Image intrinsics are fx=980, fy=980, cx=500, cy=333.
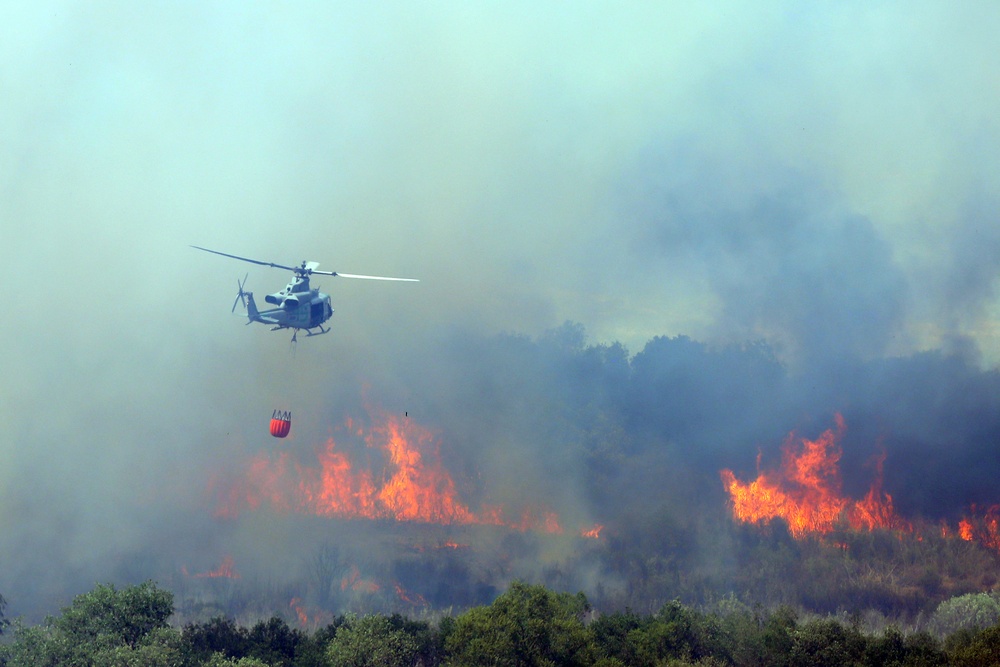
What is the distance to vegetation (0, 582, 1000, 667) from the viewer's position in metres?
90.4

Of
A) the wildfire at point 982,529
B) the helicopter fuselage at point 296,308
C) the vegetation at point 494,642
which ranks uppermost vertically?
the helicopter fuselage at point 296,308

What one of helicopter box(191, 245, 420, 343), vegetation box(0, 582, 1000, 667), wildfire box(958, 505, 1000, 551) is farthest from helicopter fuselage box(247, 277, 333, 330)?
wildfire box(958, 505, 1000, 551)

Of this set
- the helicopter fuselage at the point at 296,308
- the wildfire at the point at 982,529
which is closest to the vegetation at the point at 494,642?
the helicopter fuselage at the point at 296,308

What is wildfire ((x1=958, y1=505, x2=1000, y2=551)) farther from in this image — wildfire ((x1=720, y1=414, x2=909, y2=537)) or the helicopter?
the helicopter

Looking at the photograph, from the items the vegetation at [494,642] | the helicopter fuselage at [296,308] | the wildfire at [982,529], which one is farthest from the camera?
the wildfire at [982,529]

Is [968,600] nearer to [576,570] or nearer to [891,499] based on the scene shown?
[891,499]

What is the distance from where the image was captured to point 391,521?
509ft

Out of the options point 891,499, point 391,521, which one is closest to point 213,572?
point 391,521

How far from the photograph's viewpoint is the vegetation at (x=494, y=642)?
297 ft

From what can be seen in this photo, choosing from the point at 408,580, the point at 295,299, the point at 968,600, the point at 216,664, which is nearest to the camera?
the point at 216,664

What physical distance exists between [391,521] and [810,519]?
64.2 m

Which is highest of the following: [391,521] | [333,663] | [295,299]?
[295,299]

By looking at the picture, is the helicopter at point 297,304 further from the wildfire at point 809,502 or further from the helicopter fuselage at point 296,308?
the wildfire at point 809,502

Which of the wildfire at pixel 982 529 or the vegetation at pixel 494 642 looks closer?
the vegetation at pixel 494 642
